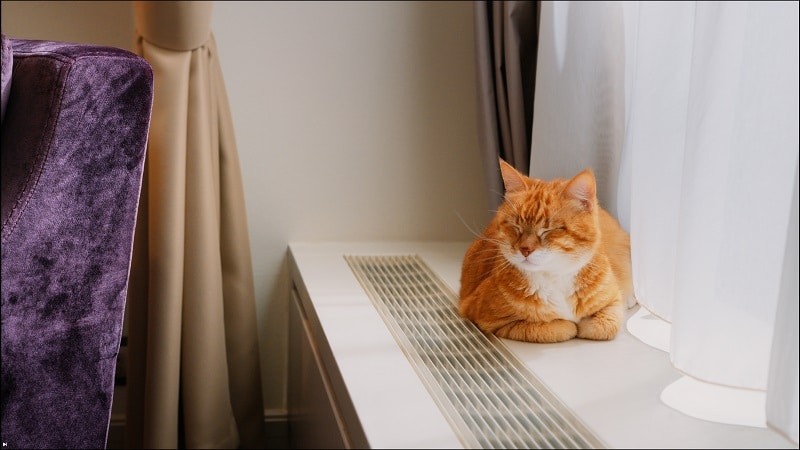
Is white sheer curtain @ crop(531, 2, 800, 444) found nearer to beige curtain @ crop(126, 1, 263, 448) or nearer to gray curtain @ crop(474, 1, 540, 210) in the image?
gray curtain @ crop(474, 1, 540, 210)

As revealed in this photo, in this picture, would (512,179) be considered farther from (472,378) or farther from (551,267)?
(472,378)

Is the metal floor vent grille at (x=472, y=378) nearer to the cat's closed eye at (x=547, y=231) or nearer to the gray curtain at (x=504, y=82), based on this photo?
the cat's closed eye at (x=547, y=231)

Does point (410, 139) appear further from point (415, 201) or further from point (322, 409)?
point (322, 409)

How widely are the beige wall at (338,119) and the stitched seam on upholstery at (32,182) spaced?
95 cm

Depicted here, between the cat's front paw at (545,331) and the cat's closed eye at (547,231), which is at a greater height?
the cat's closed eye at (547,231)

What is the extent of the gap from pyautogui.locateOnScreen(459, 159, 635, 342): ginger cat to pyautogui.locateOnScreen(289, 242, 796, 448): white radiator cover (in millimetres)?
31

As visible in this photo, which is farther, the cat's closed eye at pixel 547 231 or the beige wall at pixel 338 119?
the beige wall at pixel 338 119

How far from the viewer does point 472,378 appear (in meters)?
1.02

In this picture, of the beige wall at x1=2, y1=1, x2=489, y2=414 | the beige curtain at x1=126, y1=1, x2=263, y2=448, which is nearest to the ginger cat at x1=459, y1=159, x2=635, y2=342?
the beige curtain at x1=126, y1=1, x2=263, y2=448

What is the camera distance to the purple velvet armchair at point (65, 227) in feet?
3.05

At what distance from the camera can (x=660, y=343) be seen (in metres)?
1.13

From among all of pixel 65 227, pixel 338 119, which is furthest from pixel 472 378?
pixel 338 119

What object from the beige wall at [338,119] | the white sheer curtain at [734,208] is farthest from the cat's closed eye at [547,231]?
the beige wall at [338,119]

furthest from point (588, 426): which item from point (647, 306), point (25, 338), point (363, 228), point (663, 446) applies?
point (363, 228)
